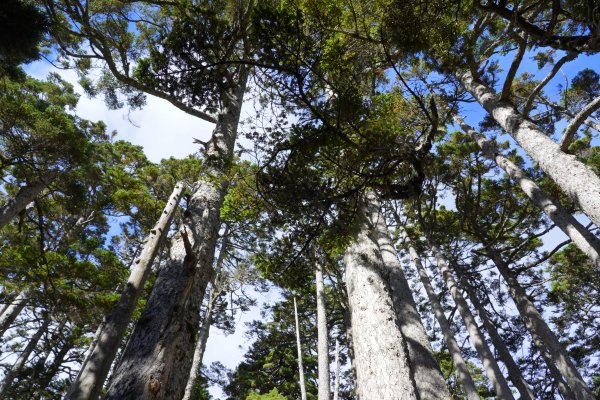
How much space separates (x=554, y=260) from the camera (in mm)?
14016

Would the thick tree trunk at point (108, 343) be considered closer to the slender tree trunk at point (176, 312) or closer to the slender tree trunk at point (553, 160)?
the slender tree trunk at point (176, 312)

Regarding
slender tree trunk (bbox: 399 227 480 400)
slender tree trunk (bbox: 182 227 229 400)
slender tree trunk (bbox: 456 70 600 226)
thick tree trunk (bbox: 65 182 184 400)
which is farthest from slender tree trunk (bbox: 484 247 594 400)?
slender tree trunk (bbox: 182 227 229 400)

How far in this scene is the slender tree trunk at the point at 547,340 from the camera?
26.0ft

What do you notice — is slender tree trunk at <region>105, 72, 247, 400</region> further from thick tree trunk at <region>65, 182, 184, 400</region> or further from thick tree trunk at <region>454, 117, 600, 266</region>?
thick tree trunk at <region>454, 117, 600, 266</region>

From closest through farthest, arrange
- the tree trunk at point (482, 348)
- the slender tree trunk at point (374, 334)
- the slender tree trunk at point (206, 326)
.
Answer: the slender tree trunk at point (374, 334)
the tree trunk at point (482, 348)
the slender tree trunk at point (206, 326)

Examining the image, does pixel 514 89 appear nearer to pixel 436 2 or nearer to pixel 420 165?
pixel 436 2

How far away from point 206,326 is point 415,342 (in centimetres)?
875

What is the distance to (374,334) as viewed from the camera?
3.60m

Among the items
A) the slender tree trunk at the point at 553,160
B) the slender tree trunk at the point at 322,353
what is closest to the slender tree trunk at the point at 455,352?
the slender tree trunk at the point at 322,353

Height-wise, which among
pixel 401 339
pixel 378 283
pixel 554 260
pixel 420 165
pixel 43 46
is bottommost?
pixel 401 339

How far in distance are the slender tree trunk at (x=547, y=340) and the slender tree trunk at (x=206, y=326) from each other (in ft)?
34.5

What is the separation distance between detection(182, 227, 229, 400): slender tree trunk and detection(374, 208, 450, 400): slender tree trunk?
7274 millimetres

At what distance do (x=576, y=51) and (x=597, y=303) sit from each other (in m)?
14.8

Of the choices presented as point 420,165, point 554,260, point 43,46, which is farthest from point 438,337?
point 43,46
